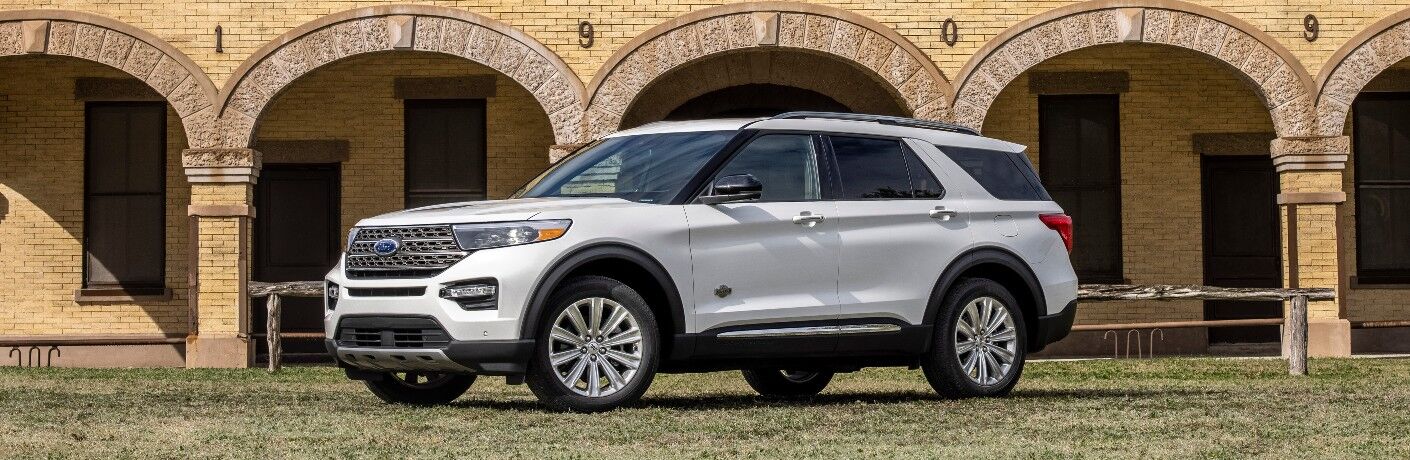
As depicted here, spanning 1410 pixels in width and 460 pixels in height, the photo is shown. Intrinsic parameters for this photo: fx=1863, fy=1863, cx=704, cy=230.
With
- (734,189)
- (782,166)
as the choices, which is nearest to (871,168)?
(782,166)

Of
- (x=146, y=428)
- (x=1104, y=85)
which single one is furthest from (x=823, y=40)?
(x=146, y=428)

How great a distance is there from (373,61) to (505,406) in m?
10.8

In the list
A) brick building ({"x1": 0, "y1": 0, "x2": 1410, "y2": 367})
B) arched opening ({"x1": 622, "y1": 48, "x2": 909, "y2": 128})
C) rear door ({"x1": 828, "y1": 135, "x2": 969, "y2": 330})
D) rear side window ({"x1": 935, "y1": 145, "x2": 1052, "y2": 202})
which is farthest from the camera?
brick building ({"x1": 0, "y1": 0, "x2": 1410, "y2": 367})

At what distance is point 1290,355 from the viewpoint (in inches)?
580

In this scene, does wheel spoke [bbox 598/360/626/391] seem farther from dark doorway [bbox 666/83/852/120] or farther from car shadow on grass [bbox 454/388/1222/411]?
dark doorway [bbox 666/83/852/120]

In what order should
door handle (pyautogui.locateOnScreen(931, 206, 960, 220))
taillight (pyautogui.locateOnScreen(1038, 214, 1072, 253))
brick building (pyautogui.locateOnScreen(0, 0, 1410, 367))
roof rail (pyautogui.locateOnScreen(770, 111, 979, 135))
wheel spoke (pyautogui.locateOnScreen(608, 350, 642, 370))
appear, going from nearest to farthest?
1. wheel spoke (pyautogui.locateOnScreen(608, 350, 642, 370))
2. roof rail (pyautogui.locateOnScreen(770, 111, 979, 135))
3. door handle (pyautogui.locateOnScreen(931, 206, 960, 220))
4. taillight (pyautogui.locateOnScreen(1038, 214, 1072, 253))
5. brick building (pyautogui.locateOnScreen(0, 0, 1410, 367))

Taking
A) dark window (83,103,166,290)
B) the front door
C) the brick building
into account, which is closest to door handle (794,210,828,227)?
the front door

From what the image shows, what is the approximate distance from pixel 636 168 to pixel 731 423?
6.24 feet

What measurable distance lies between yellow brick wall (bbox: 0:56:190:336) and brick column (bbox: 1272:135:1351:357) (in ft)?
37.6

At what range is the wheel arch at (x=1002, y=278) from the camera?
10516 mm

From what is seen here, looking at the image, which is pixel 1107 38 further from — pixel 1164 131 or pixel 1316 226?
pixel 1164 131

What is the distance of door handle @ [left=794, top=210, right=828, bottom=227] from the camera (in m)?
9.95

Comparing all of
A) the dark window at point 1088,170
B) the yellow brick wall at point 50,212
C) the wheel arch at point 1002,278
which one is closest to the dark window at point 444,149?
the yellow brick wall at point 50,212

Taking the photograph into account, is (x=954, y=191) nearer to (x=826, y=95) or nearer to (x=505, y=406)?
(x=505, y=406)
